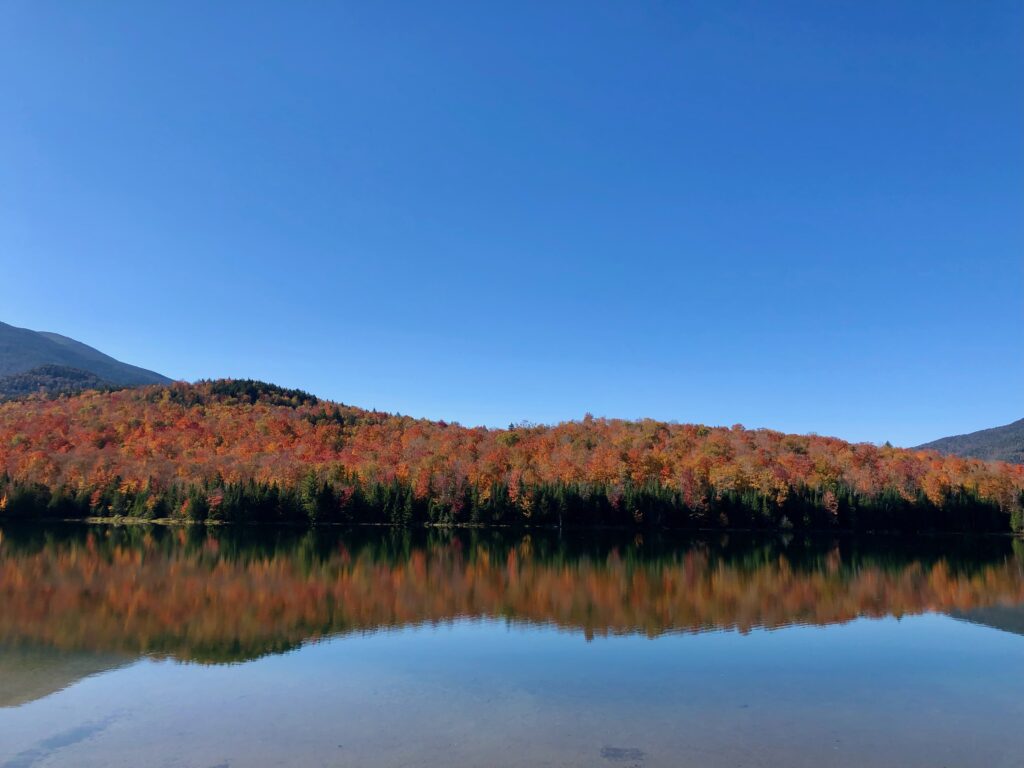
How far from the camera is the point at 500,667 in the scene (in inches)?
848

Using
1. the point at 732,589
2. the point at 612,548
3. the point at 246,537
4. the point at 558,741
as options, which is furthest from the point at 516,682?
the point at 246,537

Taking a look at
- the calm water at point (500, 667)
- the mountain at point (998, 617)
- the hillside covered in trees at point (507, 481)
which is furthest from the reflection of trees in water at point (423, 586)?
the hillside covered in trees at point (507, 481)

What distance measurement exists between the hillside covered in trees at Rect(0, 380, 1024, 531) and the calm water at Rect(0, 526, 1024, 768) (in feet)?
132

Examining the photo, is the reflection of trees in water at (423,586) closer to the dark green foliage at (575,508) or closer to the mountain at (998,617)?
the mountain at (998,617)

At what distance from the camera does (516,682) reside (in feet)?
64.9

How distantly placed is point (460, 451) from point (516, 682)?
88.9 meters

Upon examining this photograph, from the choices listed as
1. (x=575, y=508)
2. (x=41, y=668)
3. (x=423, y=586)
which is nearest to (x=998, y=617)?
(x=423, y=586)

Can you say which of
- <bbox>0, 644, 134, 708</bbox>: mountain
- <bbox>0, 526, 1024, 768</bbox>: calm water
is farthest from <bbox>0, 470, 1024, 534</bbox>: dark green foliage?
<bbox>0, 644, 134, 708</bbox>: mountain

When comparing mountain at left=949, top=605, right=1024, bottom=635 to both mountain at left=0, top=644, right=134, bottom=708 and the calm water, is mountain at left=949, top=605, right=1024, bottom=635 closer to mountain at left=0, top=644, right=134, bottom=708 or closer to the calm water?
the calm water

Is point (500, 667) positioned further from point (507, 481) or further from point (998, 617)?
point (507, 481)

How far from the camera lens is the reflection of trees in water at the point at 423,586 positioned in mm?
26984

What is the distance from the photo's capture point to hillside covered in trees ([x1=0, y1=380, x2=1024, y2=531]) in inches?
3413

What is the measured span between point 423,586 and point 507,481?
5368 centimetres

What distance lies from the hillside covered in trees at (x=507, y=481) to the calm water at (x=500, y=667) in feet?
132
